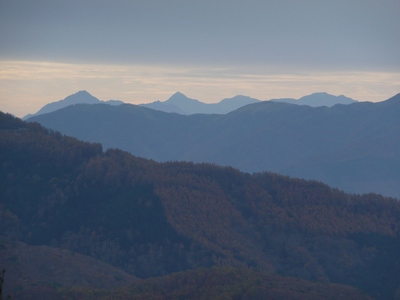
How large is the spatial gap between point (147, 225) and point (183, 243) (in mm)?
4119

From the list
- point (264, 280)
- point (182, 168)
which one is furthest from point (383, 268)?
point (182, 168)

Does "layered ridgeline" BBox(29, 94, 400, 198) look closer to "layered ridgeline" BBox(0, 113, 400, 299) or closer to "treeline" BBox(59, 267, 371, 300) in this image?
"layered ridgeline" BBox(0, 113, 400, 299)

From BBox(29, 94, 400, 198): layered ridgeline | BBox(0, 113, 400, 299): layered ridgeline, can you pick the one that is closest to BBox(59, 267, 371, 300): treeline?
BBox(0, 113, 400, 299): layered ridgeline

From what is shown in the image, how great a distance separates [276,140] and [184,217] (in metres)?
134

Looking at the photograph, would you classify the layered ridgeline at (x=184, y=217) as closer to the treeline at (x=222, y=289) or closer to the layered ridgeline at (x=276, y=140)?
the treeline at (x=222, y=289)

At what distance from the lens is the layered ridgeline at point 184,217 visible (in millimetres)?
50062

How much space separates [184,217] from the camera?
181ft

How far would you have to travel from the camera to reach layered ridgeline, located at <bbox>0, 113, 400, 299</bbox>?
50062mm

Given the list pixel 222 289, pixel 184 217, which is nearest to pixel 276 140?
pixel 184 217

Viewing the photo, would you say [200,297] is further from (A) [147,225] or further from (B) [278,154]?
(B) [278,154]

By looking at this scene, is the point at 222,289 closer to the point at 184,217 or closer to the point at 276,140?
the point at 184,217

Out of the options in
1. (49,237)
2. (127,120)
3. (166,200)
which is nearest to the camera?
(49,237)

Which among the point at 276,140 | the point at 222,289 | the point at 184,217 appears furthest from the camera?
the point at 276,140

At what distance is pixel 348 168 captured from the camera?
16238 centimetres
